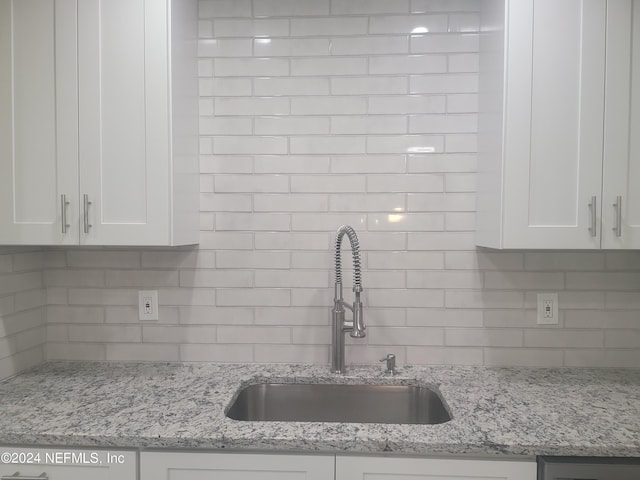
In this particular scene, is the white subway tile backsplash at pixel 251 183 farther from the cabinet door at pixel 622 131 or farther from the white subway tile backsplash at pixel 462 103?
the cabinet door at pixel 622 131

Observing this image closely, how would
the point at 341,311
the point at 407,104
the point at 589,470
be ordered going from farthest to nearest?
1. the point at 407,104
2. the point at 341,311
3. the point at 589,470

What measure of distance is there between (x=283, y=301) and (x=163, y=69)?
101 centimetres

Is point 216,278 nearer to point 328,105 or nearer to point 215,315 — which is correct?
point 215,315

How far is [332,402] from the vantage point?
5.51ft

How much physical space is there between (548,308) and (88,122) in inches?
76.0

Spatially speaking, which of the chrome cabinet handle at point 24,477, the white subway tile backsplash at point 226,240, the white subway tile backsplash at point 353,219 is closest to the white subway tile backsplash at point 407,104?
the white subway tile backsplash at point 353,219

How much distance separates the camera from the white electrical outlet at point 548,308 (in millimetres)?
1754

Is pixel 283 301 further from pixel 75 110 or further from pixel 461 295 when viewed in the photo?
pixel 75 110

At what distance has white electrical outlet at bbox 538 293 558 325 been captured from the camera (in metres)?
1.75

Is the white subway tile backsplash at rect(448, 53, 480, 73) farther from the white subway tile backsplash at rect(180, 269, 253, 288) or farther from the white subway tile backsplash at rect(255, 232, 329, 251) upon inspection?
the white subway tile backsplash at rect(180, 269, 253, 288)

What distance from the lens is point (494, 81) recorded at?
157cm

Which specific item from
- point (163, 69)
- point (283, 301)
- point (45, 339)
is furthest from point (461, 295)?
point (45, 339)

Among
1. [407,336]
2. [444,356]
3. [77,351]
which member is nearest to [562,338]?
[444,356]

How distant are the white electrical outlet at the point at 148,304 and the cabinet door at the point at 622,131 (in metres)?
1.77
